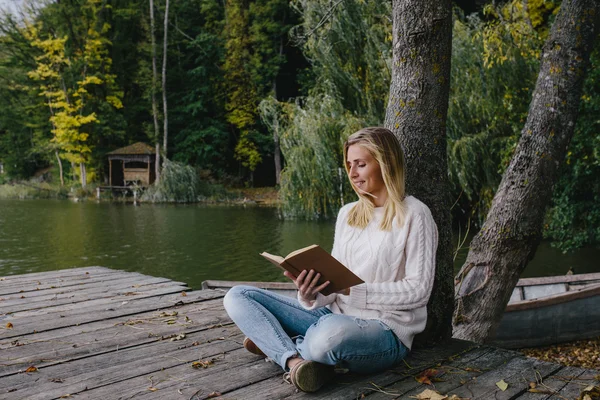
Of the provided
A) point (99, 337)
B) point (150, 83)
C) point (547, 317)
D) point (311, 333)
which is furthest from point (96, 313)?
point (150, 83)

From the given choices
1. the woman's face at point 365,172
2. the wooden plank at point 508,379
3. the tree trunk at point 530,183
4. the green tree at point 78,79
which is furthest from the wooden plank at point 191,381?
the green tree at point 78,79

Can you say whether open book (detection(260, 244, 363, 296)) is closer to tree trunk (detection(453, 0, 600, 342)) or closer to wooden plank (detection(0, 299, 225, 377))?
wooden plank (detection(0, 299, 225, 377))

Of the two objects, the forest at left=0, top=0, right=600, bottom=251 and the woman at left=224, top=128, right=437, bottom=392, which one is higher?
the forest at left=0, top=0, right=600, bottom=251

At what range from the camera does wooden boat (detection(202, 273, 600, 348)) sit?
4.71 m

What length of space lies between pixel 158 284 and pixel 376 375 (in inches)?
113

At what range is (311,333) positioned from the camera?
238 centimetres

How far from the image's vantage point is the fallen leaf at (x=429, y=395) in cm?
218

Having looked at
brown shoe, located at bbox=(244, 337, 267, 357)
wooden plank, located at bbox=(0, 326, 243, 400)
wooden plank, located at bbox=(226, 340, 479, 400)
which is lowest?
wooden plank, located at bbox=(0, 326, 243, 400)

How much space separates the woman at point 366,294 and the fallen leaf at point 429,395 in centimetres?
25

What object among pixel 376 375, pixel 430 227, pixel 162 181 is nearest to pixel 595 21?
pixel 430 227

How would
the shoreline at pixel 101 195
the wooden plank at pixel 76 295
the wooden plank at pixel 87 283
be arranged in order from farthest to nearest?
the shoreline at pixel 101 195, the wooden plank at pixel 87 283, the wooden plank at pixel 76 295

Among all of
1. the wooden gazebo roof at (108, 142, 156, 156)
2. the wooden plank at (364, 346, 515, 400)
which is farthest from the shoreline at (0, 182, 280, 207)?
the wooden plank at (364, 346, 515, 400)

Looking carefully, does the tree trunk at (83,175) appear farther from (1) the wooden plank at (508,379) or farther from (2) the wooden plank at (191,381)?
(1) the wooden plank at (508,379)

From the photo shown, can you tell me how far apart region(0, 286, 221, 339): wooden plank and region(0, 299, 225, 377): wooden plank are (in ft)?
0.41
